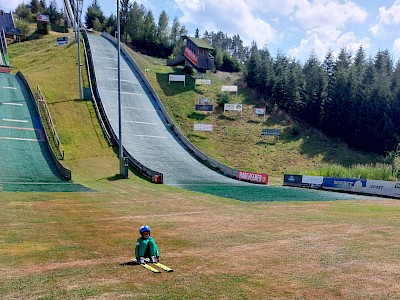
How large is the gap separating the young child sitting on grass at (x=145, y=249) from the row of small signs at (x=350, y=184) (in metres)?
27.8

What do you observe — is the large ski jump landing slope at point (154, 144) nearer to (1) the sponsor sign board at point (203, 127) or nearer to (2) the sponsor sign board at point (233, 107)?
(1) the sponsor sign board at point (203, 127)

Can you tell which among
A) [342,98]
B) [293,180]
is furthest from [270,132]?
[293,180]

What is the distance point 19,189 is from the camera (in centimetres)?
2722

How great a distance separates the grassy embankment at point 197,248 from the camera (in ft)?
29.0

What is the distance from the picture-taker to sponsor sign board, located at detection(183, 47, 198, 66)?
74725 mm

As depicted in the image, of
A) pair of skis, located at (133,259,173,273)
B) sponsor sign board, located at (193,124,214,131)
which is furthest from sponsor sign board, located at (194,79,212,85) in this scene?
pair of skis, located at (133,259,173,273)

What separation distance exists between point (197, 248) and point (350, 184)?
26.6 meters

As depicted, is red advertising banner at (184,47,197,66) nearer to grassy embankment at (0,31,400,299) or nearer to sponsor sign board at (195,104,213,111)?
sponsor sign board at (195,104,213,111)

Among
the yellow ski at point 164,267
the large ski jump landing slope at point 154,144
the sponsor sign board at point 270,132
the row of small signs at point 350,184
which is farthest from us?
the sponsor sign board at point 270,132

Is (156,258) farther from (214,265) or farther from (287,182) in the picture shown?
(287,182)

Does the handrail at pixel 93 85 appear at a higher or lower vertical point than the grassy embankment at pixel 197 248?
higher

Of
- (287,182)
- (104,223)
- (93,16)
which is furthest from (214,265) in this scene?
(93,16)

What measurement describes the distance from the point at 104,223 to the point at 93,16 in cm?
11573

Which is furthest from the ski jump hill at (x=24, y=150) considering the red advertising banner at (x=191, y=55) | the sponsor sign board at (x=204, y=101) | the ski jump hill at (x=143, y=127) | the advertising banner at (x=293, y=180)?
the red advertising banner at (x=191, y=55)
